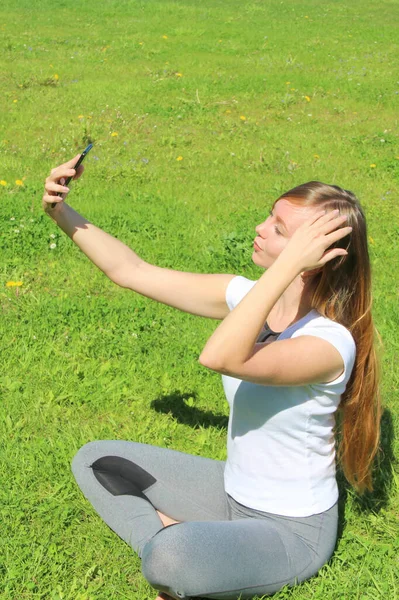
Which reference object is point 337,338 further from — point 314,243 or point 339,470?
point 339,470

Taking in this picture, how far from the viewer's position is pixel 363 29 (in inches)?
623

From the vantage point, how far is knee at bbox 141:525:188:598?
252cm

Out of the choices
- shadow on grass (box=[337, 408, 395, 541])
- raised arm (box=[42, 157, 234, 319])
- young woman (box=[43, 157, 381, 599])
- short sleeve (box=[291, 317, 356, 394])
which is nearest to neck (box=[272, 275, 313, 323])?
young woman (box=[43, 157, 381, 599])

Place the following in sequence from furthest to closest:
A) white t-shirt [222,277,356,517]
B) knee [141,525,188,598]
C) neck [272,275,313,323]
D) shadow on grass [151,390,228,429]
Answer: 1. shadow on grass [151,390,228,429]
2. neck [272,275,313,323]
3. white t-shirt [222,277,356,517]
4. knee [141,525,188,598]

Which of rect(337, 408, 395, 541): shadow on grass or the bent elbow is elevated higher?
the bent elbow

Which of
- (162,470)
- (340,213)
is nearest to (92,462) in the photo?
(162,470)

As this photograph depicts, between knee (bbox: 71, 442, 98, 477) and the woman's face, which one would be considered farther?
knee (bbox: 71, 442, 98, 477)

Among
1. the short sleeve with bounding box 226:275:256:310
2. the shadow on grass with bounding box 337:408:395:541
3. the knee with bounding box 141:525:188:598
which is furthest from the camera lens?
the shadow on grass with bounding box 337:408:395:541

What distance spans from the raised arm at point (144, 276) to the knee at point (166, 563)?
96cm

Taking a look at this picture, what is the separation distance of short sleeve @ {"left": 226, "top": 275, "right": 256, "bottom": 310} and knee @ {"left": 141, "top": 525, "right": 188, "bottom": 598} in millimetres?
924

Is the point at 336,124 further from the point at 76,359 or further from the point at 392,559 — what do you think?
the point at 392,559

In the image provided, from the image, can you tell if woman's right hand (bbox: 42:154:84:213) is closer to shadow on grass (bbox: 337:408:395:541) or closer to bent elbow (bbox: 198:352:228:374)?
bent elbow (bbox: 198:352:228:374)

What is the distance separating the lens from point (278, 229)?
9.04 ft

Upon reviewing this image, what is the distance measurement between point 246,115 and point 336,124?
115cm
